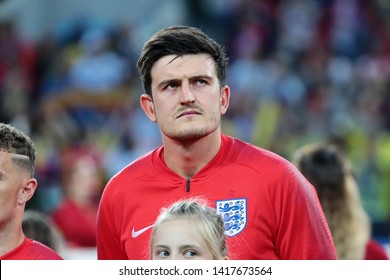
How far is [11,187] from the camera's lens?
3162 mm

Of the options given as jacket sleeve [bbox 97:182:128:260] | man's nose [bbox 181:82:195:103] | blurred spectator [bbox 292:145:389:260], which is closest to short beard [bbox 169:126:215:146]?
man's nose [bbox 181:82:195:103]

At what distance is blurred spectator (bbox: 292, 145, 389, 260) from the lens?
4371 mm

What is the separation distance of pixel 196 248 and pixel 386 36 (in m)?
10.0

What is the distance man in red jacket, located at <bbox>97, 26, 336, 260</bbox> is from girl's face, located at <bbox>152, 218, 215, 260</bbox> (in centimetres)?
11

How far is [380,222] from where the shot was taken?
404 inches

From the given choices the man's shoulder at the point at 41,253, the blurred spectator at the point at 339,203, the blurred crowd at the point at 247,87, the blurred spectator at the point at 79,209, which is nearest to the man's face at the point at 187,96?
the man's shoulder at the point at 41,253

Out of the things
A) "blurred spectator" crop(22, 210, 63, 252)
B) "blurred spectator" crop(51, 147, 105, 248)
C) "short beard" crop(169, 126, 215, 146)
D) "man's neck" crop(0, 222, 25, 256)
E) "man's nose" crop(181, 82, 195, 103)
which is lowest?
"man's neck" crop(0, 222, 25, 256)

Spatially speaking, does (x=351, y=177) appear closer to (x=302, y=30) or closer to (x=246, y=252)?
(x=246, y=252)

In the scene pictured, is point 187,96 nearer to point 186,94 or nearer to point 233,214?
point 186,94

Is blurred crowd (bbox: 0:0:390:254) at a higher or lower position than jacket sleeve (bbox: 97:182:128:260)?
higher

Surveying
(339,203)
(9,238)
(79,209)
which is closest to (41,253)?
(9,238)

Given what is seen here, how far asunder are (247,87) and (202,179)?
8664mm

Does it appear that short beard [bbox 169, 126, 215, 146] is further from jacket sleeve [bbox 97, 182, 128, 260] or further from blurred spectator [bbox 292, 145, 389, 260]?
blurred spectator [bbox 292, 145, 389, 260]

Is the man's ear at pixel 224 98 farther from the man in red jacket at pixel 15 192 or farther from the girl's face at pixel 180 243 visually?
the man in red jacket at pixel 15 192
